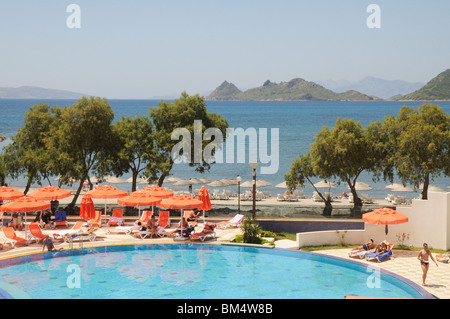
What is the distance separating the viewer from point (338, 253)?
813 inches

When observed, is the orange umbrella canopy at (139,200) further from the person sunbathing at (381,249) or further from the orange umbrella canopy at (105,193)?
the person sunbathing at (381,249)

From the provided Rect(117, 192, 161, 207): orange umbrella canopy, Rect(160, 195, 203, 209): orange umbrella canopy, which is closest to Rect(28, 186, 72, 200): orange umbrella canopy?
Rect(117, 192, 161, 207): orange umbrella canopy

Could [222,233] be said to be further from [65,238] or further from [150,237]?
[65,238]

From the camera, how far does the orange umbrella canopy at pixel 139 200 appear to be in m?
23.0

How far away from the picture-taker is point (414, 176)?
29031 millimetres

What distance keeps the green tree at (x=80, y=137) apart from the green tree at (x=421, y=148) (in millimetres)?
16704

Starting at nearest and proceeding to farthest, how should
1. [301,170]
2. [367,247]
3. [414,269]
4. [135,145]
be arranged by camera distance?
1. [414,269]
2. [367,247]
3. [135,145]
4. [301,170]

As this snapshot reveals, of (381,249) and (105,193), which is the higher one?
(105,193)

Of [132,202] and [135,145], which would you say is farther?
[135,145]

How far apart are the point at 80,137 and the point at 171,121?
219 inches

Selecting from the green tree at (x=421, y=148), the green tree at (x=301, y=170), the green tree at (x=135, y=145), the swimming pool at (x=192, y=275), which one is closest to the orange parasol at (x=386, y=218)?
the swimming pool at (x=192, y=275)

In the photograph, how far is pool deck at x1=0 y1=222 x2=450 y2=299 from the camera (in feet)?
54.2

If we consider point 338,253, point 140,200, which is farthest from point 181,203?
point 338,253

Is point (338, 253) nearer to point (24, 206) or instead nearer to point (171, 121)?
point (24, 206)
